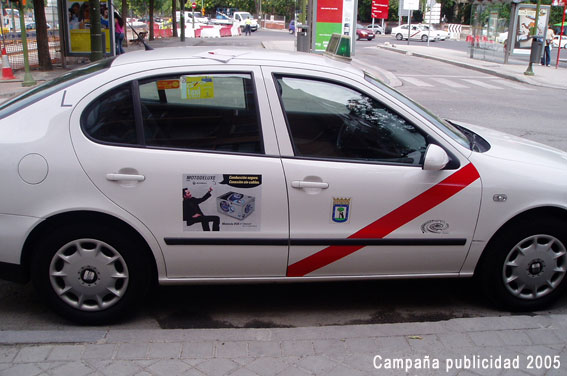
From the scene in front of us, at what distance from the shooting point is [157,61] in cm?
363

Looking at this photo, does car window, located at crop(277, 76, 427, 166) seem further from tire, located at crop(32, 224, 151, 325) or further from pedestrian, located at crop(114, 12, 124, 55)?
pedestrian, located at crop(114, 12, 124, 55)

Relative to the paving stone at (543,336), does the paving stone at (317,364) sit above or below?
above

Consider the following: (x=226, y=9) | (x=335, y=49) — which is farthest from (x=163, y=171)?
Answer: (x=226, y=9)

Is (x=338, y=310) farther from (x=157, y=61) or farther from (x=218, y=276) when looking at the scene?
(x=157, y=61)

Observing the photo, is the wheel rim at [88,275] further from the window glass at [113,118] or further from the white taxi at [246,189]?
the window glass at [113,118]

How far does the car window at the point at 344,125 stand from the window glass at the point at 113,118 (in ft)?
3.10

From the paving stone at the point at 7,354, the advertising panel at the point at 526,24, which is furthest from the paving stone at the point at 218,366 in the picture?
A: the advertising panel at the point at 526,24

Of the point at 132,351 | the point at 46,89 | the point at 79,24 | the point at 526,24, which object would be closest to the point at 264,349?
the point at 132,351

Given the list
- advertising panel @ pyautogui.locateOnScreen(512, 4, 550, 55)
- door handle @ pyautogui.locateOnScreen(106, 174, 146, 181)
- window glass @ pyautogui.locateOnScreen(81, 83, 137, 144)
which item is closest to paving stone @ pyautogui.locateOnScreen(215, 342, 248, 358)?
door handle @ pyautogui.locateOnScreen(106, 174, 146, 181)

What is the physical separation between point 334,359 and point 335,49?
3.58 meters

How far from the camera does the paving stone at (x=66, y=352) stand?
10.0ft

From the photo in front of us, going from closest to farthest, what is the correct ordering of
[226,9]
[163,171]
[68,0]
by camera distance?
[163,171] < [68,0] < [226,9]

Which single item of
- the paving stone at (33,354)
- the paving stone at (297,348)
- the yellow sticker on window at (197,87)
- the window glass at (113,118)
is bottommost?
the paving stone at (33,354)

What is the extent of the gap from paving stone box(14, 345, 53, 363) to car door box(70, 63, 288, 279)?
828 mm
